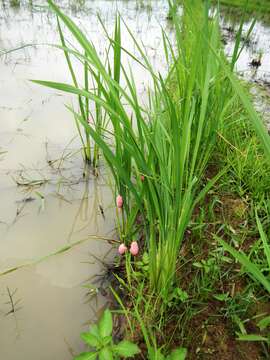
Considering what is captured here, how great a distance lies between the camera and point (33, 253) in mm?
1248

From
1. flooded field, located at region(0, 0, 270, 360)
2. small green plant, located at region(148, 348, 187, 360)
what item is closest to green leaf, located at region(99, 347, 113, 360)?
small green plant, located at region(148, 348, 187, 360)

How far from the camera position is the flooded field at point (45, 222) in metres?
1.01

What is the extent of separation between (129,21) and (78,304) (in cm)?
561

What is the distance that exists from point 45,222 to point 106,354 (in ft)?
2.62

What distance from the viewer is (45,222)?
140cm

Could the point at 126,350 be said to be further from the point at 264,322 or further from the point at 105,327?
the point at 264,322

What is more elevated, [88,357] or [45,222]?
[88,357]

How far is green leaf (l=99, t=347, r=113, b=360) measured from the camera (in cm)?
72

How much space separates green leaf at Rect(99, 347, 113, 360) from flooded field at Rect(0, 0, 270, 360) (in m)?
0.28

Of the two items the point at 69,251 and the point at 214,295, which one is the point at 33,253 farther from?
the point at 214,295

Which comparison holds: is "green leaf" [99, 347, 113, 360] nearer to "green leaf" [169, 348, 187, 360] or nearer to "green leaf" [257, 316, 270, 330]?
"green leaf" [169, 348, 187, 360]

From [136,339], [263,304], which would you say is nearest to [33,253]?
[136,339]

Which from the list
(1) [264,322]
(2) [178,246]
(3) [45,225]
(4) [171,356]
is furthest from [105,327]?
(3) [45,225]

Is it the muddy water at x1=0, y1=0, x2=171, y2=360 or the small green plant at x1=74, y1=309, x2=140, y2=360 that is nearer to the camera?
the small green plant at x1=74, y1=309, x2=140, y2=360
